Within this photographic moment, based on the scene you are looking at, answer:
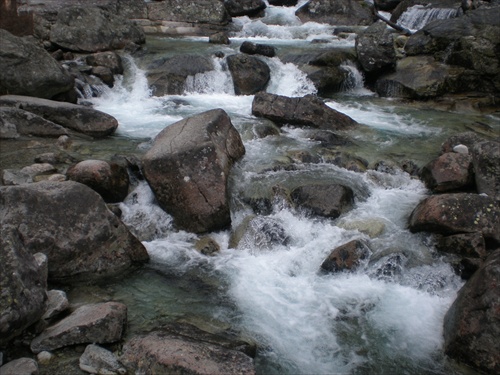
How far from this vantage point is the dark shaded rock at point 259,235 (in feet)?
22.2

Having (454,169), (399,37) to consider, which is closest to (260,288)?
(454,169)

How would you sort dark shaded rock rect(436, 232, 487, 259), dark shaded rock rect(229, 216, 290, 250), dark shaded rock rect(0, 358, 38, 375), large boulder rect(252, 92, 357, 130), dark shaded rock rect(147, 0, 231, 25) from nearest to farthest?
dark shaded rock rect(0, 358, 38, 375), dark shaded rock rect(436, 232, 487, 259), dark shaded rock rect(229, 216, 290, 250), large boulder rect(252, 92, 357, 130), dark shaded rock rect(147, 0, 231, 25)

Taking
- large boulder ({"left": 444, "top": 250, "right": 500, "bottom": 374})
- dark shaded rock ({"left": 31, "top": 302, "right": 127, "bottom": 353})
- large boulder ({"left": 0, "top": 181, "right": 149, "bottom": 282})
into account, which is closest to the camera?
dark shaded rock ({"left": 31, "top": 302, "right": 127, "bottom": 353})

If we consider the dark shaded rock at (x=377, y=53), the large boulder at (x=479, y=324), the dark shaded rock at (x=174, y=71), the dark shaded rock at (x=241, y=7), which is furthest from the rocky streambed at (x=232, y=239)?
the dark shaded rock at (x=241, y=7)

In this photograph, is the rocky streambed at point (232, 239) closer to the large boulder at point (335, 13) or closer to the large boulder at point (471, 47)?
the large boulder at point (471, 47)

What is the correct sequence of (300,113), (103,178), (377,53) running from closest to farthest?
(103,178)
(300,113)
(377,53)

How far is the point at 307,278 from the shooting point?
20.3ft

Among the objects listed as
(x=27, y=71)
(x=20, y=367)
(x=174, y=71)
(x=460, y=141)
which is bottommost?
(x=20, y=367)

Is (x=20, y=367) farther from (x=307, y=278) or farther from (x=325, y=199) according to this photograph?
(x=325, y=199)

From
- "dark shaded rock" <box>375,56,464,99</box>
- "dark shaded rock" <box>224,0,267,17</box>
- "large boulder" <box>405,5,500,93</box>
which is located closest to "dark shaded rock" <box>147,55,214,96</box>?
"dark shaded rock" <box>375,56,464,99</box>

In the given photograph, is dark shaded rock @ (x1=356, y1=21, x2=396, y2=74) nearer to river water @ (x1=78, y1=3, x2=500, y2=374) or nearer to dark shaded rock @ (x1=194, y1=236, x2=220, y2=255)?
river water @ (x1=78, y1=3, x2=500, y2=374)

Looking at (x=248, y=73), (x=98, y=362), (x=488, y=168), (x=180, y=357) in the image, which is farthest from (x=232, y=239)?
(x=248, y=73)

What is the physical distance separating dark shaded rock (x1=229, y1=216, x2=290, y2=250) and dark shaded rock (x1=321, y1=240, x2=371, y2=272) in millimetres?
764

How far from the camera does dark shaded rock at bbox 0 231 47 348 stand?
4184mm
